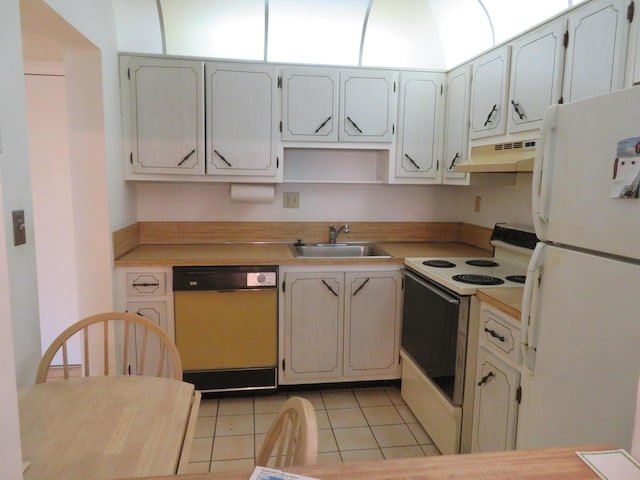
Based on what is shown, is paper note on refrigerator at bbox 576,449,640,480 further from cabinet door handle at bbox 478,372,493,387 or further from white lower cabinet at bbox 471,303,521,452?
cabinet door handle at bbox 478,372,493,387

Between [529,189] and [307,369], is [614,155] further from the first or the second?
[307,369]

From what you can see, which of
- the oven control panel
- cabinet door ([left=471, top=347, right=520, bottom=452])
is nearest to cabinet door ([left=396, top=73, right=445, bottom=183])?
the oven control panel

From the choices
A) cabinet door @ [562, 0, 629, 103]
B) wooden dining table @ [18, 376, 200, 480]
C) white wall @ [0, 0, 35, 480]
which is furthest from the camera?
cabinet door @ [562, 0, 629, 103]

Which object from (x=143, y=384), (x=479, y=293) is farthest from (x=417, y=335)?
(x=143, y=384)

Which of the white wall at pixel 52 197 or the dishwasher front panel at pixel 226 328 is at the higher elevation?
the white wall at pixel 52 197

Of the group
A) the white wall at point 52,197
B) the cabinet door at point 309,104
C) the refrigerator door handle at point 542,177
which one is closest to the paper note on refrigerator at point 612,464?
the refrigerator door handle at point 542,177

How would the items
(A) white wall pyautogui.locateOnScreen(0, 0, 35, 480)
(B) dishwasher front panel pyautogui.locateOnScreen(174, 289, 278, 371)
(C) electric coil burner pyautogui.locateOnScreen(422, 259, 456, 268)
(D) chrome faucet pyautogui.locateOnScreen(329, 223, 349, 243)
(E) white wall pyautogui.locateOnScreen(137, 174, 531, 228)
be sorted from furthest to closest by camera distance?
(D) chrome faucet pyautogui.locateOnScreen(329, 223, 349, 243)
(E) white wall pyautogui.locateOnScreen(137, 174, 531, 228)
(B) dishwasher front panel pyautogui.locateOnScreen(174, 289, 278, 371)
(C) electric coil burner pyautogui.locateOnScreen(422, 259, 456, 268)
(A) white wall pyautogui.locateOnScreen(0, 0, 35, 480)

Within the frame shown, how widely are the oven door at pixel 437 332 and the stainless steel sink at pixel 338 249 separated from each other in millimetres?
600

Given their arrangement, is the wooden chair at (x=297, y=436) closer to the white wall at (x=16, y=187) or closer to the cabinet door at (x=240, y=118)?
the white wall at (x=16, y=187)

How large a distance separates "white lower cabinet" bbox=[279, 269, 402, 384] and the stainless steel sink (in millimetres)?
453

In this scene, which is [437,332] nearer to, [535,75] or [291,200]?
[535,75]

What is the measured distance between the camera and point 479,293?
2.05 m

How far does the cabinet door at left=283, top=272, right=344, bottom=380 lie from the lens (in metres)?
2.81

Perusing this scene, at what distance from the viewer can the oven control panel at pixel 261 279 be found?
2740 mm
